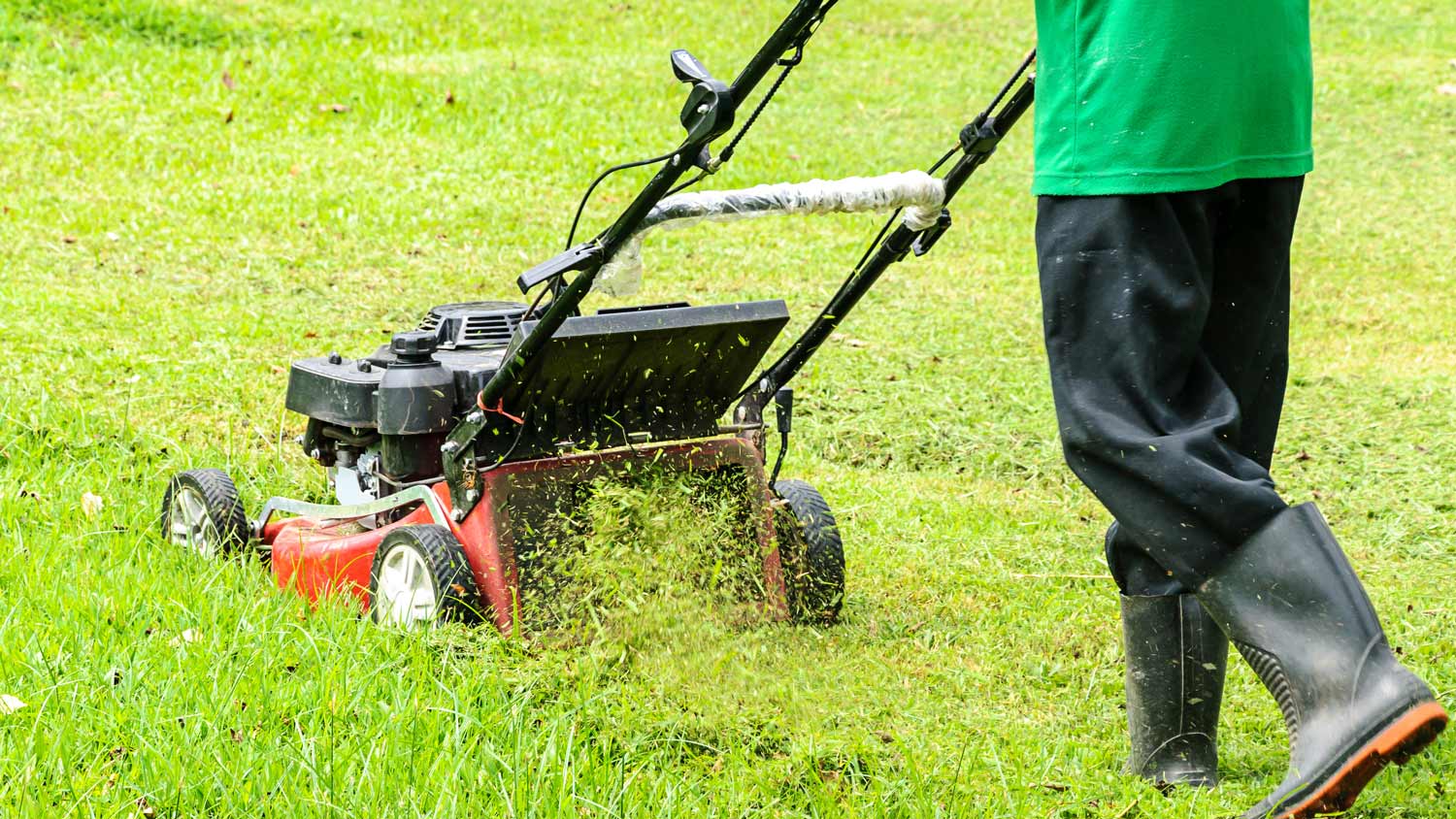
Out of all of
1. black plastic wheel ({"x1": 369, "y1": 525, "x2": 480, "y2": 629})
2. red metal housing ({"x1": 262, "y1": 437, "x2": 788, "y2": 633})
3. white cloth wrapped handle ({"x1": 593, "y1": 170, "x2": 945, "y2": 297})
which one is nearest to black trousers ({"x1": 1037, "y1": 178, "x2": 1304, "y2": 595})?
white cloth wrapped handle ({"x1": 593, "y1": 170, "x2": 945, "y2": 297})

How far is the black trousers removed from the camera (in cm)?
204

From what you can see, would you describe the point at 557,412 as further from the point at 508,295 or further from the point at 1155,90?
the point at 508,295

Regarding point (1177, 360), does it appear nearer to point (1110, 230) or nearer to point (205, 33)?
point (1110, 230)

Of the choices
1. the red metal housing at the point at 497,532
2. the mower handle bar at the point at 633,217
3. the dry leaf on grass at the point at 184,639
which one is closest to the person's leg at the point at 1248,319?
the mower handle bar at the point at 633,217

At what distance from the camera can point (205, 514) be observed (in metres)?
3.42

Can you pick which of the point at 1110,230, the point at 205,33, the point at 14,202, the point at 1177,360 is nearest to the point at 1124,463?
the point at 1177,360

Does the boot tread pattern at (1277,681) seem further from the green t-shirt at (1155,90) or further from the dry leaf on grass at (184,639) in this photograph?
the dry leaf on grass at (184,639)

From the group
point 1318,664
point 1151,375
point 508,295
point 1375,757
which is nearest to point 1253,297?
point 1151,375

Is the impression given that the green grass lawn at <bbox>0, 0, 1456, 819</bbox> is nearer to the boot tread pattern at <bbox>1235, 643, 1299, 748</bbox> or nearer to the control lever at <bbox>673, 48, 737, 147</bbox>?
the boot tread pattern at <bbox>1235, 643, 1299, 748</bbox>

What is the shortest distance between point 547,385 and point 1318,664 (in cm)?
143

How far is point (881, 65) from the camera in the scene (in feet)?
36.1

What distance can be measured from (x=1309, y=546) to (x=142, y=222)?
5739 millimetres

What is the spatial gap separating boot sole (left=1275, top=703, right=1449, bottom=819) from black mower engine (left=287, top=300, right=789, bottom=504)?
1329mm

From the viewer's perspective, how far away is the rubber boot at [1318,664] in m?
1.89
